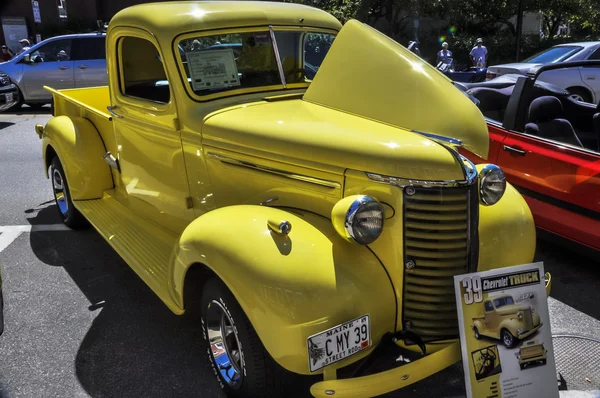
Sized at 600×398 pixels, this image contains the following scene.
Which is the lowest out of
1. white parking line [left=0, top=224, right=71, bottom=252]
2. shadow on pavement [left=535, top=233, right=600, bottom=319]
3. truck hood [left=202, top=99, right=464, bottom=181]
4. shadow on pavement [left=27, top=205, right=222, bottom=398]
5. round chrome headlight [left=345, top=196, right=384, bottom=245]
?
shadow on pavement [left=535, top=233, right=600, bottom=319]

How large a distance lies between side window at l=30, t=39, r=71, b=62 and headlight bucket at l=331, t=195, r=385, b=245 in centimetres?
1197

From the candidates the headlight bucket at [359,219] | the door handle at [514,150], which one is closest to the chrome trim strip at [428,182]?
the headlight bucket at [359,219]

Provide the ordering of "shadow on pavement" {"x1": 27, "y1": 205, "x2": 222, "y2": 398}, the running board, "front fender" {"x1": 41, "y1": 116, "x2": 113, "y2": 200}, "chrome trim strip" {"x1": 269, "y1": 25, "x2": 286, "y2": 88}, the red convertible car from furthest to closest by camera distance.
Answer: "front fender" {"x1": 41, "y1": 116, "x2": 113, "y2": 200}, the red convertible car, "chrome trim strip" {"x1": 269, "y1": 25, "x2": 286, "y2": 88}, the running board, "shadow on pavement" {"x1": 27, "y1": 205, "x2": 222, "y2": 398}

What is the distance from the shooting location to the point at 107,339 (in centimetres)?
333

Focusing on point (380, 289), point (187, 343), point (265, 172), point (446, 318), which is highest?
point (265, 172)

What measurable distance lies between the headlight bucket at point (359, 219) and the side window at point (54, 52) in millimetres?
11973

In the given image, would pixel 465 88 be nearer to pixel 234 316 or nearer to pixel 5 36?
pixel 234 316

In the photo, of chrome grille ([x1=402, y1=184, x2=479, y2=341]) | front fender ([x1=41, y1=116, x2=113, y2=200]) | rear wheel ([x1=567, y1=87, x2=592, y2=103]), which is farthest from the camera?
rear wheel ([x1=567, y1=87, x2=592, y2=103])

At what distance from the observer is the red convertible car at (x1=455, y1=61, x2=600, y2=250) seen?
3.96 m

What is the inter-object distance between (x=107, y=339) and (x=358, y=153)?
206cm

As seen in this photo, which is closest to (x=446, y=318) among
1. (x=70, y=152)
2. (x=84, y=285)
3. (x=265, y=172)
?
(x=265, y=172)

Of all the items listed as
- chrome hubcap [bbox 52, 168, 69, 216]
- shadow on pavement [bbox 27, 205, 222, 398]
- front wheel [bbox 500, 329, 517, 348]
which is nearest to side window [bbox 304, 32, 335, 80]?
shadow on pavement [bbox 27, 205, 222, 398]

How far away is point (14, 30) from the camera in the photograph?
83.0 ft

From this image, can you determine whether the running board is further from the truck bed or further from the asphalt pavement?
the truck bed
